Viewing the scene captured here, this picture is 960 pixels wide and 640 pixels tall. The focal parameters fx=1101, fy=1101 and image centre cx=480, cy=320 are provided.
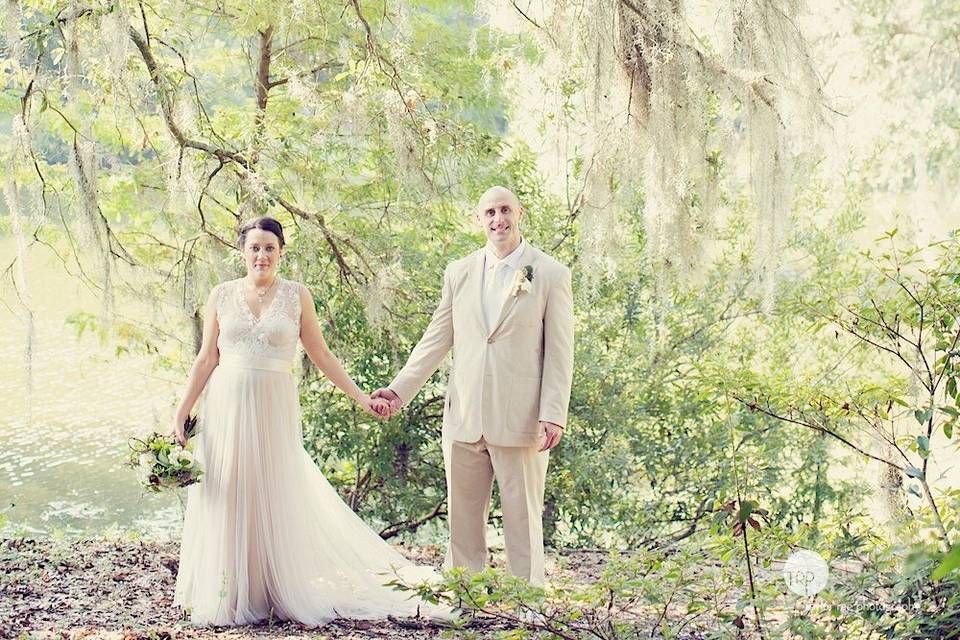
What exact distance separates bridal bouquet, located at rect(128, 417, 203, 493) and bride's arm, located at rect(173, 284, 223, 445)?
16cm

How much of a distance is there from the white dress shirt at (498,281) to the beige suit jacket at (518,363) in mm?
27

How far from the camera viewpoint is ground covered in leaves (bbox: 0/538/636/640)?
12.4 feet

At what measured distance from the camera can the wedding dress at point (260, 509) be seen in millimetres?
4023

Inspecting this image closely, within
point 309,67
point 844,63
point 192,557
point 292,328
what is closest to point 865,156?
point 844,63

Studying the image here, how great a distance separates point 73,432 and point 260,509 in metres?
7.94

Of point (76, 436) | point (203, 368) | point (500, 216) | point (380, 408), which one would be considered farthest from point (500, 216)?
point (76, 436)

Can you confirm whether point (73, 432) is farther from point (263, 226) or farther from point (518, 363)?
point (518, 363)

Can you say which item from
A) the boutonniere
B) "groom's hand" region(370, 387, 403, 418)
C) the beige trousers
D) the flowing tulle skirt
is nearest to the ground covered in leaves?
the flowing tulle skirt

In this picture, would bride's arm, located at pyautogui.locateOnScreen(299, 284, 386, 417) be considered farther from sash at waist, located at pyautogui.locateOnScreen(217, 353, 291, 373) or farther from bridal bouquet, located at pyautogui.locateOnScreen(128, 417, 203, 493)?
bridal bouquet, located at pyautogui.locateOnScreen(128, 417, 203, 493)

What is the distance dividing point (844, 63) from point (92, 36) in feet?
24.8

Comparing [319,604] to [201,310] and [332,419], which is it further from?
[201,310]

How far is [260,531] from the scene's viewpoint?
4078 millimetres

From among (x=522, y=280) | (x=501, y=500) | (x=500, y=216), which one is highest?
(x=500, y=216)

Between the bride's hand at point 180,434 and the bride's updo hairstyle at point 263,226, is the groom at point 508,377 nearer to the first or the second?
the bride's updo hairstyle at point 263,226
